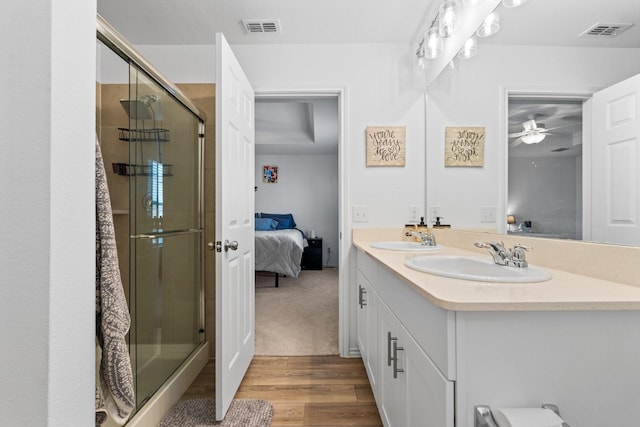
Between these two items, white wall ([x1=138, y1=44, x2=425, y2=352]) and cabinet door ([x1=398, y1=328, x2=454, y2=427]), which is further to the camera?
white wall ([x1=138, y1=44, x2=425, y2=352])

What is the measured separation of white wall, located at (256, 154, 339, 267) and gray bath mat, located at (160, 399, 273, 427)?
15.8 feet

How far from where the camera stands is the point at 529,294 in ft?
2.56

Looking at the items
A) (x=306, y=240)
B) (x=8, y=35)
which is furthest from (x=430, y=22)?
(x=306, y=240)

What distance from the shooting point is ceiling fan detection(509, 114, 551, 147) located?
4.08 ft

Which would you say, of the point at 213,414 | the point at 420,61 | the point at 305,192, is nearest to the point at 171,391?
the point at 213,414

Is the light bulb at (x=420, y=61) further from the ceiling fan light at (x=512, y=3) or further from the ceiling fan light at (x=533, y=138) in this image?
the ceiling fan light at (x=533, y=138)

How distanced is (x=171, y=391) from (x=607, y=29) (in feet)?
7.87

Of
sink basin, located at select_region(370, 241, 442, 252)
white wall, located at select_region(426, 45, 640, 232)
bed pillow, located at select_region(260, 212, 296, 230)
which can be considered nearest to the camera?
white wall, located at select_region(426, 45, 640, 232)

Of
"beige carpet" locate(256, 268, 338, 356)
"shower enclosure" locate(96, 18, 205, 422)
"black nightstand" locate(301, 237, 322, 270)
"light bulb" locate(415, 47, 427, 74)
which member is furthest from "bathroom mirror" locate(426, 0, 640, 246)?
"black nightstand" locate(301, 237, 322, 270)

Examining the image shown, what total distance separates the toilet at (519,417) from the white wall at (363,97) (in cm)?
170

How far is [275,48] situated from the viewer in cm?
239

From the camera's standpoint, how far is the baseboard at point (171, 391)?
4.91ft

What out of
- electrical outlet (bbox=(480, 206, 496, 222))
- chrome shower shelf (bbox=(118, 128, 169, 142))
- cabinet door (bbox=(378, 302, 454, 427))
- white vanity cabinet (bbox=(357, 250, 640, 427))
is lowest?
cabinet door (bbox=(378, 302, 454, 427))

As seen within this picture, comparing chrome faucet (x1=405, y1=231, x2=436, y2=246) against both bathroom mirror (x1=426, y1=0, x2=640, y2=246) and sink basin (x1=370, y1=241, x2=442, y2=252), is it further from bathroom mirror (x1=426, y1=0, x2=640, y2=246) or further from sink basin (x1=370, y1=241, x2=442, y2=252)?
bathroom mirror (x1=426, y1=0, x2=640, y2=246)
